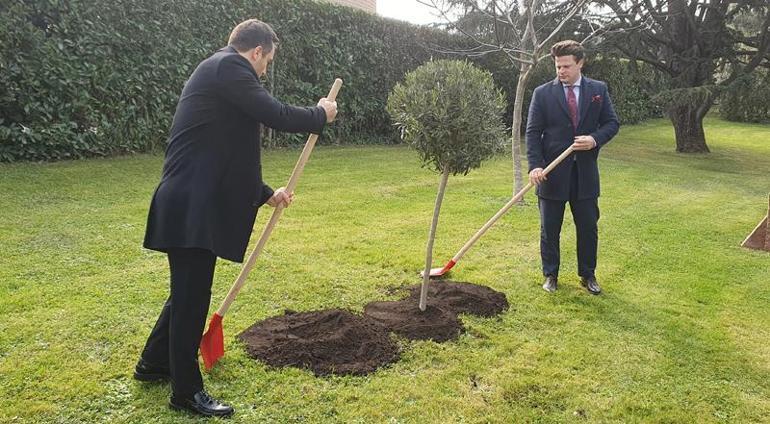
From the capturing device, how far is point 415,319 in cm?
460

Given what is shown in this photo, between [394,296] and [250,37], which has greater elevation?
[250,37]

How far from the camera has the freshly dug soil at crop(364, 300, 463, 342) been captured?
14.4ft

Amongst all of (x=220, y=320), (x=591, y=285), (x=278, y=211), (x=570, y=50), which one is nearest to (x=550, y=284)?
(x=591, y=285)

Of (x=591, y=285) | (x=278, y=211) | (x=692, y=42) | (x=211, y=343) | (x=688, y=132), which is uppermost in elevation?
(x=692, y=42)

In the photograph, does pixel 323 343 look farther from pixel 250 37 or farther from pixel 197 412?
pixel 250 37

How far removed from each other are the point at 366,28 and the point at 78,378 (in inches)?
486

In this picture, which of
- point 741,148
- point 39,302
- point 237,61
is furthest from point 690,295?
point 741,148

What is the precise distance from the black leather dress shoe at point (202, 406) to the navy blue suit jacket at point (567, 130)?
326 cm

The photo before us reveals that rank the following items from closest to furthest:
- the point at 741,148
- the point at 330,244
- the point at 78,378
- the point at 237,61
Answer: the point at 237,61 → the point at 78,378 → the point at 330,244 → the point at 741,148

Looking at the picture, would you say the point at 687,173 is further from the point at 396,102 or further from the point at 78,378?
the point at 78,378

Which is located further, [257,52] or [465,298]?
[465,298]

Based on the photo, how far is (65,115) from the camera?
30.3ft

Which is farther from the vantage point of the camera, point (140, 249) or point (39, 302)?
point (140, 249)

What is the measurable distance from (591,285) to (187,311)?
3.72 meters
